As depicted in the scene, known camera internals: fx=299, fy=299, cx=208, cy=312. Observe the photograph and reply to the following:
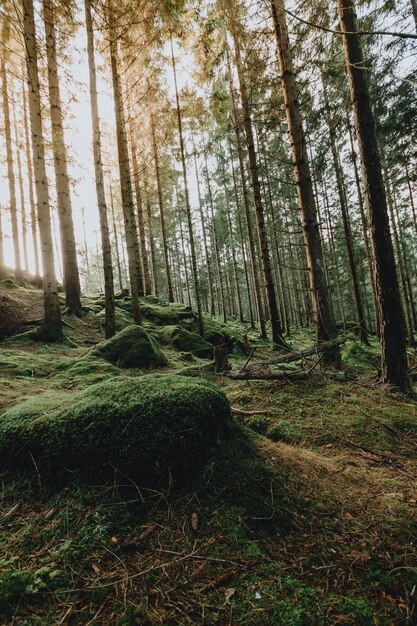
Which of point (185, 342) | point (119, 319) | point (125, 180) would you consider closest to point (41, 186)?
point (125, 180)

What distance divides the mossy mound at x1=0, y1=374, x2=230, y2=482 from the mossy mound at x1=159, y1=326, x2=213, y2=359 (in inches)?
274

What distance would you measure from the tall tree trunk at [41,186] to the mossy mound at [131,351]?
2.07 metres

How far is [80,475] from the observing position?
7.66ft

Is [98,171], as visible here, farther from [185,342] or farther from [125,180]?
[185,342]

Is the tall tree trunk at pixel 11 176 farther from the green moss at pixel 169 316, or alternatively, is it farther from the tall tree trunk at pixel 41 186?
the green moss at pixel 169 316

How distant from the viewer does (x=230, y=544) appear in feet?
6.17

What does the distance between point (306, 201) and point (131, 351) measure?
16.7 ft

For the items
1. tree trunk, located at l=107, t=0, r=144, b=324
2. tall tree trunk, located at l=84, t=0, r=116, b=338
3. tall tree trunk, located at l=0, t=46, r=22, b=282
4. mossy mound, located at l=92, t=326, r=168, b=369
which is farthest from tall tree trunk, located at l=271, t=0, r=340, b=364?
tall tree trunk, located at l=0, t=46, r=22, b=282

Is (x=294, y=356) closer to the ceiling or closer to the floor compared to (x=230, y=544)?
closer to the ceiling

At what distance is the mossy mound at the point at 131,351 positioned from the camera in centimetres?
662

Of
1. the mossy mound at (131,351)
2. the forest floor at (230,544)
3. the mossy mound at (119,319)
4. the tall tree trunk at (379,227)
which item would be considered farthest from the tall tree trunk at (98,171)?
the forest floor at (230,544)

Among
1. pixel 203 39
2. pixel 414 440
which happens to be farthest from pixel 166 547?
pixel 203 39

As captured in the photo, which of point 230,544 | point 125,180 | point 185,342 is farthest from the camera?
point 125,180

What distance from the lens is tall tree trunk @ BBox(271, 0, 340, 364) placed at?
21.0 feet
